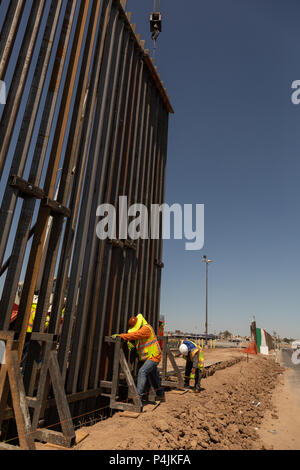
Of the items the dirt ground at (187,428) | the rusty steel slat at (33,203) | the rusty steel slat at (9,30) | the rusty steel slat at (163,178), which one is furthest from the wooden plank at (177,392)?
the rusty steel slat at (9,30)

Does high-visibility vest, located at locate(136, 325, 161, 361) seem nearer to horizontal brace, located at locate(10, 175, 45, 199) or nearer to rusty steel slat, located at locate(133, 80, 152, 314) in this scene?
rusty steel slat, located at locate(133, 80, 152, 314)

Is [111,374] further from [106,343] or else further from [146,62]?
[146,62]

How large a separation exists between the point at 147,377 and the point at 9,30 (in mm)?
6485

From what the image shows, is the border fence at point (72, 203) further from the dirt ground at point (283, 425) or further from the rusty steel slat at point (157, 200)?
the dirt ground at point (283, 425)

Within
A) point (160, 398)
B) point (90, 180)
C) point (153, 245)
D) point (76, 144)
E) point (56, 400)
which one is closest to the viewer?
point (56, 400)

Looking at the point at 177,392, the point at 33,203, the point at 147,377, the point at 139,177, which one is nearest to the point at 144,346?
the point at 147,377

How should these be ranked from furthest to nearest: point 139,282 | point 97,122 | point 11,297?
point 139,282, point 97,122, point 11,297

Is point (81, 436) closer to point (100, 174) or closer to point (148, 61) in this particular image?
point (100, 174)

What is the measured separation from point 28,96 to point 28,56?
539 millimetres

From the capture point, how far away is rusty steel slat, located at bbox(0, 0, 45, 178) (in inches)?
162

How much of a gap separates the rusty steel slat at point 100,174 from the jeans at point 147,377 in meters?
1.41

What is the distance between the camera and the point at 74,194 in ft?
17.9

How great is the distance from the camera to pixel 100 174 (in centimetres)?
607
